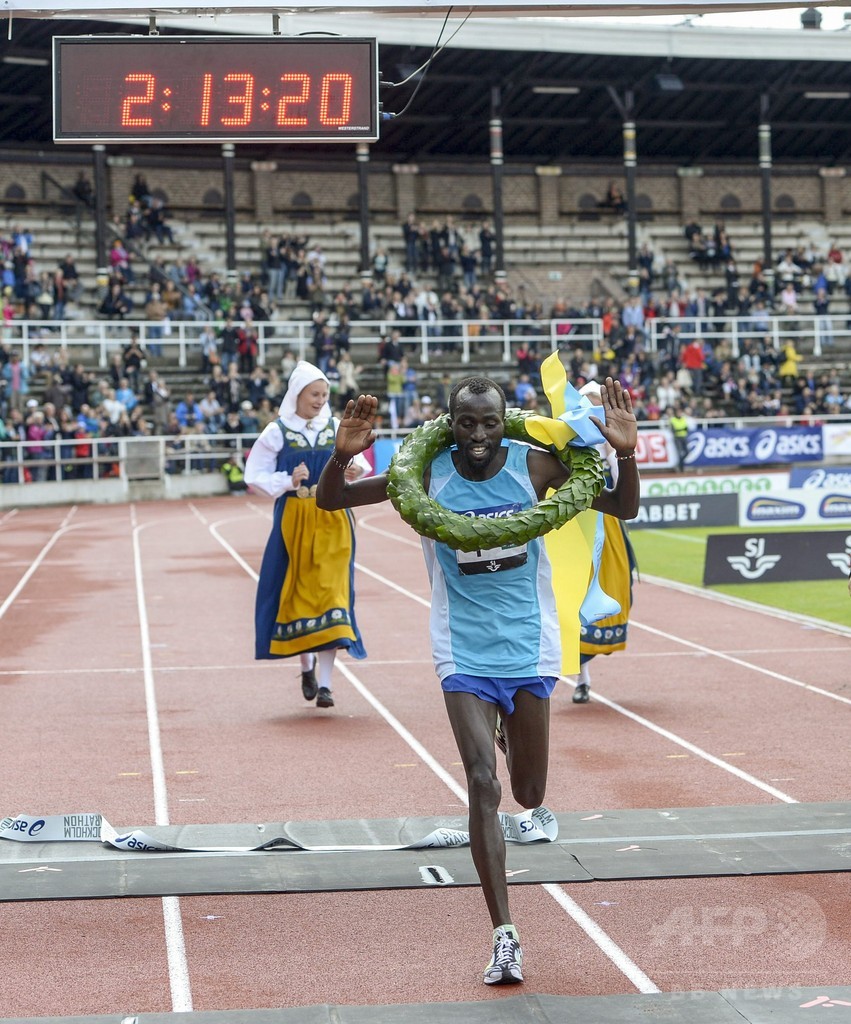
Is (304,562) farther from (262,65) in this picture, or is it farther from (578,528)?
(578,528)

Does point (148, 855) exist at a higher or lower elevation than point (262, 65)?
lower

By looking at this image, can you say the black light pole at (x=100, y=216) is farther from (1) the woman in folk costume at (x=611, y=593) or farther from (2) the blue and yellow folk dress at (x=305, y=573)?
Result: (1) the woman in folk costume at (x=611, y=593)

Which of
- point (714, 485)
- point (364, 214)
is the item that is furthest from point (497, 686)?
point (364, 214)

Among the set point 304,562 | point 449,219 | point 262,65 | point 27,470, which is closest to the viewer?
point 262,65

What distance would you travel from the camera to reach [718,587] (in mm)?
18109

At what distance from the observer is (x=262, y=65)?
846 cm

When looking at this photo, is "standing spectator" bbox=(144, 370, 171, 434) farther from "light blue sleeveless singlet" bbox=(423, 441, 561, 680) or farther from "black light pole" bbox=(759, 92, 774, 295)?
"light blue sleeveless singlet" bbox=(423, 441, 561, 680)

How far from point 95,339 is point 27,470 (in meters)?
4.54

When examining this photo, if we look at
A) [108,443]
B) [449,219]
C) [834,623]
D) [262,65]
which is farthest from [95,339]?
[262,65]

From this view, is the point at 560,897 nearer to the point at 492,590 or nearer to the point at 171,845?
the point at 492,590

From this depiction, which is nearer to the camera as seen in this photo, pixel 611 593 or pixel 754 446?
pixel 611 593

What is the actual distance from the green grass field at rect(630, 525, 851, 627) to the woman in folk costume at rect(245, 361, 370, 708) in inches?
246

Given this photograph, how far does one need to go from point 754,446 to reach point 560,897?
2954 centimetres

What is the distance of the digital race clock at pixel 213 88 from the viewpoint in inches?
332
